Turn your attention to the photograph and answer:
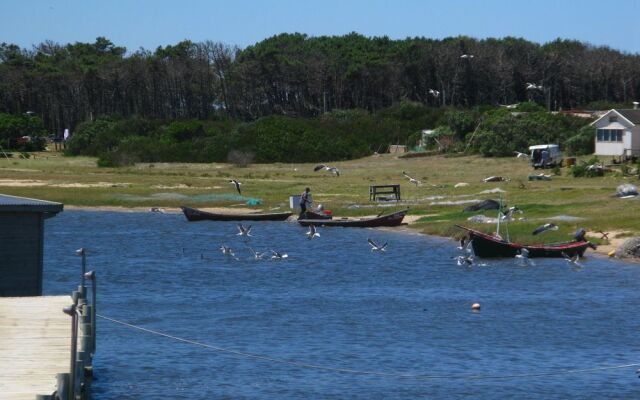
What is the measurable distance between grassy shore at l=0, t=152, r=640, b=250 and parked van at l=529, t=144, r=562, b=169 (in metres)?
1.08

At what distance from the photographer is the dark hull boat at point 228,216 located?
75438mm

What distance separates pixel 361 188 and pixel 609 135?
2363 cm

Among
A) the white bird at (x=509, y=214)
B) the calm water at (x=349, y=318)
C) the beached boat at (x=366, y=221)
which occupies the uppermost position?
the white bird at (x=509, y=214)

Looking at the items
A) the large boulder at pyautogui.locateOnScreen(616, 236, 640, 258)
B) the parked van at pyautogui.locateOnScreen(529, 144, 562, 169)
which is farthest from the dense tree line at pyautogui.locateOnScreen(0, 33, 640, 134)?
the large boulder at pyautogui.locateOnScreen(616, 236, 640, 258)

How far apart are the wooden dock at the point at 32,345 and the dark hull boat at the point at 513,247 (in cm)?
2631

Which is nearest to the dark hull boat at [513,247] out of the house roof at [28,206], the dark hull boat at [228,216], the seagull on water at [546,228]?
the seagull on water at [546,228]

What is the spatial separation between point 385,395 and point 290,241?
119 ft

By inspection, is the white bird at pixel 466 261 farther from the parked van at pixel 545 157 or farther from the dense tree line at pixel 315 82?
the dense tree line at pixel 315 82

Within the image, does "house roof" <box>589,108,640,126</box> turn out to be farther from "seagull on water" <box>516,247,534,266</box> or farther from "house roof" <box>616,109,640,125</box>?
"seagull on water" <box>516,247,534,266</box>

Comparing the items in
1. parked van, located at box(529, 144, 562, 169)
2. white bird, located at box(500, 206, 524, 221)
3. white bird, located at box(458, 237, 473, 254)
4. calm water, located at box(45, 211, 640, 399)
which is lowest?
calm water, located at box(45, 211, 640, 399)

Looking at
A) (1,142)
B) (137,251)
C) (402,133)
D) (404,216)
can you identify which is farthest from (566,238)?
(1,142)

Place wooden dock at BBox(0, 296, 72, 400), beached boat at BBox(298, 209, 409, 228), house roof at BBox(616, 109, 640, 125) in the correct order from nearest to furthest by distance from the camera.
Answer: wooden dock at BBox(0, 296, 72, 400), beached boat at BBox(298, 209, 409, 228), house roof at BBox(616, 109, 640, 125)

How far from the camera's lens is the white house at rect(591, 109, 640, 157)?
97250 mm

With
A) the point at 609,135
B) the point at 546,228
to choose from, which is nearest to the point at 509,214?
the point at 546,228
